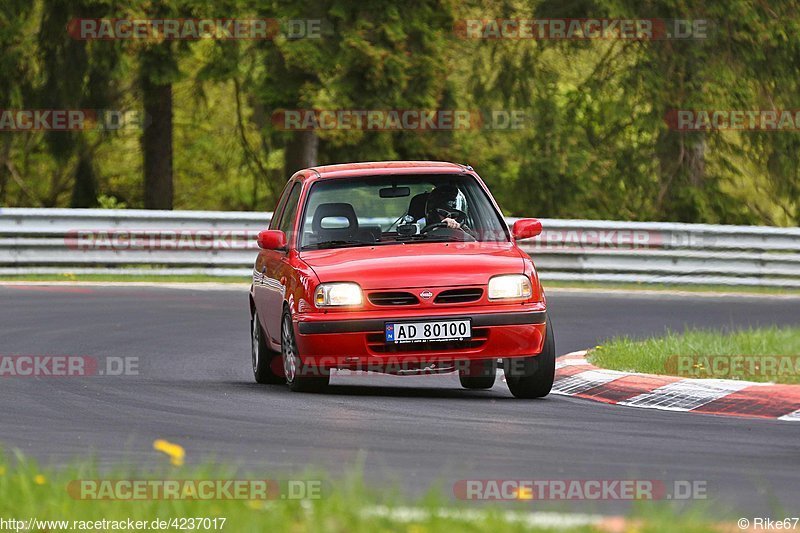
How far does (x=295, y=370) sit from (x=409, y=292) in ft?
3.49

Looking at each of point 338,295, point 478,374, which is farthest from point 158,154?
point 338,295

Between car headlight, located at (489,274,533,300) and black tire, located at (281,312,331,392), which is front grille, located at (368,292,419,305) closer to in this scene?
car headlight, located at (489,274,533,300)

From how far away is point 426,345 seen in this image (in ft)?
34.6

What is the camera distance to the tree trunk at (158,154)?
30531 mm

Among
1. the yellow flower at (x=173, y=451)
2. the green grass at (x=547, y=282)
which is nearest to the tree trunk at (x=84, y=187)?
the green grass at (x=547, y=282)

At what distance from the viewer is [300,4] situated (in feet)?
92.5

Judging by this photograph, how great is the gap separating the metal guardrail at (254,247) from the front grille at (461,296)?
11994 mm

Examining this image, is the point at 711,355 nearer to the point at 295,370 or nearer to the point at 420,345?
the point at 420,345

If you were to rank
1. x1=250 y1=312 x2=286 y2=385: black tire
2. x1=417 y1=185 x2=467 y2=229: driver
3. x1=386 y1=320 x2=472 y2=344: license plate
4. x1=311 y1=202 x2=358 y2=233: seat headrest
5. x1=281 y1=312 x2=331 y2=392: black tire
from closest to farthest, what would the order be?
x1=386 y1=320 x2=472 y2=344: license plate → x1=281 y1=312 x2=331 y2=392: black tire → x1=311 y1=202 x2=358 y2=233: seat headrest → x1=417 y1=185 x2=467 y2=229: driver → x1=250 y1=312 x2=286 y2=385: black tire

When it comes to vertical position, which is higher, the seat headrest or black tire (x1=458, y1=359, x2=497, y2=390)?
the seat headrest

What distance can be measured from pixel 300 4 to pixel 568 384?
1727cm

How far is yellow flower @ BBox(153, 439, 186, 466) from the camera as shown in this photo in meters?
7.47

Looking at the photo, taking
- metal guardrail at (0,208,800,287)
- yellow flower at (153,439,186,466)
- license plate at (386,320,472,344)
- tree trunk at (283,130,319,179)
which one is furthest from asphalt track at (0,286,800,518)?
tree trunk at (283,130,319,179)

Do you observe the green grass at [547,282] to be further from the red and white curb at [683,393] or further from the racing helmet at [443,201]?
the racing helmet at [443,201]
